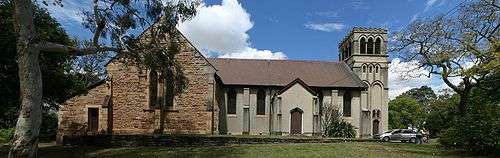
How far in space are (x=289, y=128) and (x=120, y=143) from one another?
20.4 m

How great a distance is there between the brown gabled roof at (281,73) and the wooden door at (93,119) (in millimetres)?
13304

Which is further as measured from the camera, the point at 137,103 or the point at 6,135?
the point at 6,135

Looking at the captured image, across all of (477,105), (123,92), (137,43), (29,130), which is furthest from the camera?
(123,92)

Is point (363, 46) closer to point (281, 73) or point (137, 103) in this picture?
point (281, 73)

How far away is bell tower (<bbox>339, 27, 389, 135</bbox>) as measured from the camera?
5222 centimetres

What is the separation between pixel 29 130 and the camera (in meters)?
16.6

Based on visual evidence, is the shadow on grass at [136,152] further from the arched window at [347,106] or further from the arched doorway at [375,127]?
the arched doorway at [375,127]

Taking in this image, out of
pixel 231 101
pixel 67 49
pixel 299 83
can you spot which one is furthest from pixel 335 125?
pixel 67 49

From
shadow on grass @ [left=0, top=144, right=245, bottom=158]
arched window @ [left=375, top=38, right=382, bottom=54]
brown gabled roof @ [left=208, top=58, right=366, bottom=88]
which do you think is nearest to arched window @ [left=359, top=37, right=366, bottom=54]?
arched window @ [left=375, top=38, right=382, bottom=54]

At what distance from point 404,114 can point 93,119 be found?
226 ft

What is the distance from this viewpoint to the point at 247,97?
1868 inches

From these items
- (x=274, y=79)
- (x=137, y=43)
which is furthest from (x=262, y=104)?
(x=137, y=43)

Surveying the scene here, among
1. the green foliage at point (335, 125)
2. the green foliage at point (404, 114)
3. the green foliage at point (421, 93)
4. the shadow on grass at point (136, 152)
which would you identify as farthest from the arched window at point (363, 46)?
the green foliage at point (421, 93)

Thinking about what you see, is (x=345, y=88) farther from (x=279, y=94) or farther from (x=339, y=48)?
(x=339, y=48)
